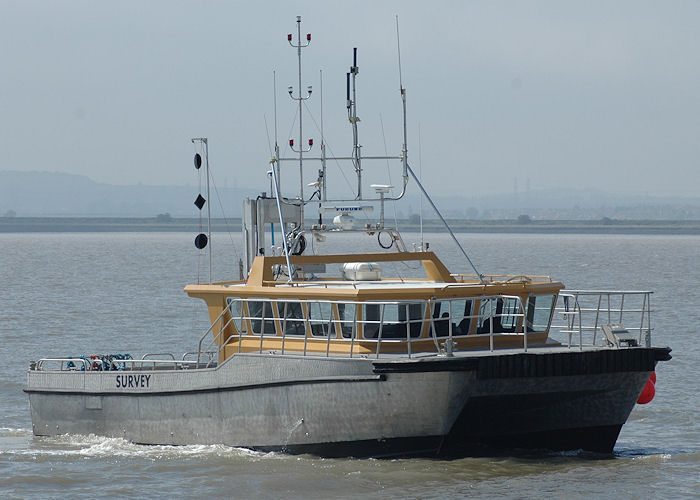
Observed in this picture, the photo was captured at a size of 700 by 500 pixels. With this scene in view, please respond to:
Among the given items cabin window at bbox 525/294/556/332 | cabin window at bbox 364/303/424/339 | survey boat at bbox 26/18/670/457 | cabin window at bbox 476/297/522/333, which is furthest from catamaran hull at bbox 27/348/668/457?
cabin window at bbox 525/294/556/332

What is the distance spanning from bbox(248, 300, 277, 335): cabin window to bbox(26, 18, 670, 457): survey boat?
0.9 inches

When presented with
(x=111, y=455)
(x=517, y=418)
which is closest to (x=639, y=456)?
(x=517, y=418)

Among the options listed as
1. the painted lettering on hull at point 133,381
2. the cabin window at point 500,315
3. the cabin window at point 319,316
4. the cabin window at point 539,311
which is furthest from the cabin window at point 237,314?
the cabin window at point 539,311

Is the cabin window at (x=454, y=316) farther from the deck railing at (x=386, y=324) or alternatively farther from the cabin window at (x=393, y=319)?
the cabin window at (x=393, y=319)

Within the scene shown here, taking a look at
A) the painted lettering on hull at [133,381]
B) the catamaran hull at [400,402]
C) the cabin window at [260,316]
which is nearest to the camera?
the catamaran hull at [400,402]

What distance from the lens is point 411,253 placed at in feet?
59.0

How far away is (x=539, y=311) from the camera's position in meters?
17.9

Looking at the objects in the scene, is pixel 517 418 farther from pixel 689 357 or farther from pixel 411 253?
pixel 689 357

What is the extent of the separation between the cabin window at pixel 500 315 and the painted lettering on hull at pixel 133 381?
199 inches

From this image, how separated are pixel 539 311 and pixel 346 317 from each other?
2.93m

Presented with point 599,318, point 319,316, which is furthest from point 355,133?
point 599,318

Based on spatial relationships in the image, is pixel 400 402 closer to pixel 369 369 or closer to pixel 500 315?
pixel 369 369

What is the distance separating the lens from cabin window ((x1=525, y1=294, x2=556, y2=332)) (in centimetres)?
1780

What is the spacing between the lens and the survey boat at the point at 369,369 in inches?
632
